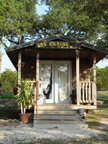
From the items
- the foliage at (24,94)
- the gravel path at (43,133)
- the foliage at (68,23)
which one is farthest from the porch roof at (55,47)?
the foliage at (68,23)

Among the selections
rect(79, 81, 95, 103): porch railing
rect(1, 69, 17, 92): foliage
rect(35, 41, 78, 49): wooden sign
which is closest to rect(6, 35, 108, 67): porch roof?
rect(35, 41, 78, 49): wooden sign

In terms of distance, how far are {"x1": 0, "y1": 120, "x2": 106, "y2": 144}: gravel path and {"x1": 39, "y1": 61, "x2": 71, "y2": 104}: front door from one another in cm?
283

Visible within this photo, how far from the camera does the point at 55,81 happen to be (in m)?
9.69

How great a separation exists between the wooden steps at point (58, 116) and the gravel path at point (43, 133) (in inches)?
10.5

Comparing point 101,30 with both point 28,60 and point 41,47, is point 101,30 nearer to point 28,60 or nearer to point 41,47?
point 28,60

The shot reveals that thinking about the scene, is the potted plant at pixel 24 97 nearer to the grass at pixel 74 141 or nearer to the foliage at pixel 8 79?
the grass at pixel 74 141

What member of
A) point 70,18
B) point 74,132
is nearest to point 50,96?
point 74,132

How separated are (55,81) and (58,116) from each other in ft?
8.83

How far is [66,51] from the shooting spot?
8.53m

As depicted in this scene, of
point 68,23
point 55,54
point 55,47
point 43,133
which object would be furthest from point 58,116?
point 68,23

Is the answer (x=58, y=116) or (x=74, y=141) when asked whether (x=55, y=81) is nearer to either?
(x=58, y=116)

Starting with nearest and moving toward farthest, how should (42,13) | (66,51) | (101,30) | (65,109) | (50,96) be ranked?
(65,109)
(66,51)
(50,96)
(101,30)
(42,13)

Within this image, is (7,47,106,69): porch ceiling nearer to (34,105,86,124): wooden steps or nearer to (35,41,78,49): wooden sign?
(35,41,78,49): wooden sign

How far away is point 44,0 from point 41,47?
15.8m
